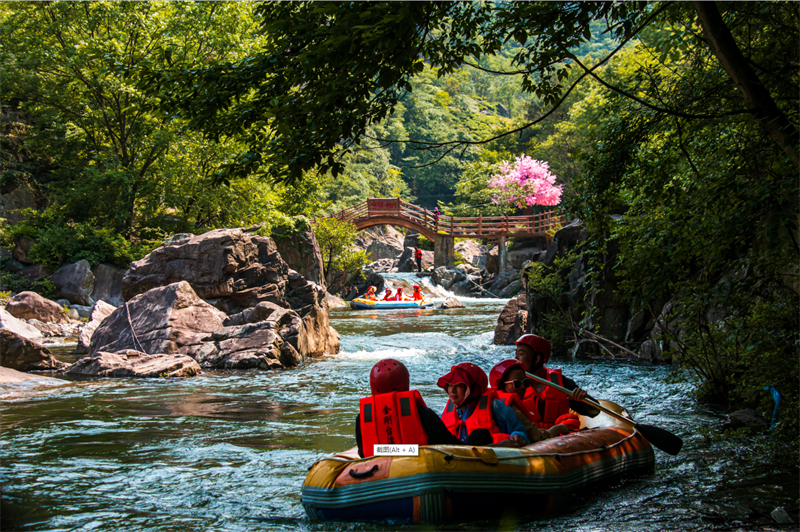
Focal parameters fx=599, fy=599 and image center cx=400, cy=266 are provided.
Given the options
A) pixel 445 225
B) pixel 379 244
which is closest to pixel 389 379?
pixel 445 225

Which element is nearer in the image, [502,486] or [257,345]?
[502,486]

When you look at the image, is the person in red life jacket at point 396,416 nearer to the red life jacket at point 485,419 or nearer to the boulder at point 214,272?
the red life jacket at point 485,419

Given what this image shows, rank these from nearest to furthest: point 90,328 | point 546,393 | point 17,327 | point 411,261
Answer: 1. point 546,393
2. point 17,327
3. point 90,328
4. point 411,261

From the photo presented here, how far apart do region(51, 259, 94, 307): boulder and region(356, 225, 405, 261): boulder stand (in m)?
25.6

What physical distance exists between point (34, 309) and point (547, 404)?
47.5ft

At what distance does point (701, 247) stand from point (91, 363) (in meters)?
8.97

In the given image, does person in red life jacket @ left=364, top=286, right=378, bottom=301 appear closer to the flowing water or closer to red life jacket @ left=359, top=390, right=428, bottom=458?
the flowing water

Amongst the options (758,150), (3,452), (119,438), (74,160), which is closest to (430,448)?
(758,150)

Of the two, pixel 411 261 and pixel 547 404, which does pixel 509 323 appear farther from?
pixel 411 261

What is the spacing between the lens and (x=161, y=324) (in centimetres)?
1076

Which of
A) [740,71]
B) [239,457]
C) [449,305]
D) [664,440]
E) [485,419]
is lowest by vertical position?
[239,457]

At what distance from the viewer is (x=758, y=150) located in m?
4.27

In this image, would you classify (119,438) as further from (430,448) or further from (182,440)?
(430,448)

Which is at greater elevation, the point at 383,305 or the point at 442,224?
the point at 442,224
